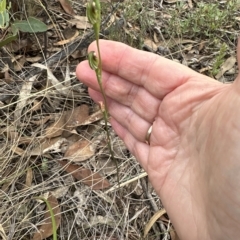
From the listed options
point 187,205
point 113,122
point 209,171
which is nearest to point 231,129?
point 209,171

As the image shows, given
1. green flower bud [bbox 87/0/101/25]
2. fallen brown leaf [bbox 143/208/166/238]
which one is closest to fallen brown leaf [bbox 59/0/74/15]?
fallen brown leaf [bbox 143/208/166/238]

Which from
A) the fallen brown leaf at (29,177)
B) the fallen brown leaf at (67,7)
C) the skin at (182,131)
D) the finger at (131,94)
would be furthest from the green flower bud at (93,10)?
the fallen brown leaf at (67,7)

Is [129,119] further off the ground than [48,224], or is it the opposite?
[129,119]

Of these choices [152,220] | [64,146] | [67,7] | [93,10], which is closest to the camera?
[93,10]

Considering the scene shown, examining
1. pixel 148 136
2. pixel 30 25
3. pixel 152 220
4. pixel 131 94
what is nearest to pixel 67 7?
pixel 30 25

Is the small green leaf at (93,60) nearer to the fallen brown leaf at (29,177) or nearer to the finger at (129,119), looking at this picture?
the finger at (129,119)

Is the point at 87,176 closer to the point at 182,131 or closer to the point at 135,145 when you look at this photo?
the point at 135,145

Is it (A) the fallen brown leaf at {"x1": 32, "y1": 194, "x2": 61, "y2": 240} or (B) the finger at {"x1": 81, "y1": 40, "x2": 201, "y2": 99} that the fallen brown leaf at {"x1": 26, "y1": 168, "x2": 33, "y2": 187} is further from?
(B) the finger at {"x1": 81, "y1": 40, "x2": 201, "y2": 99}
